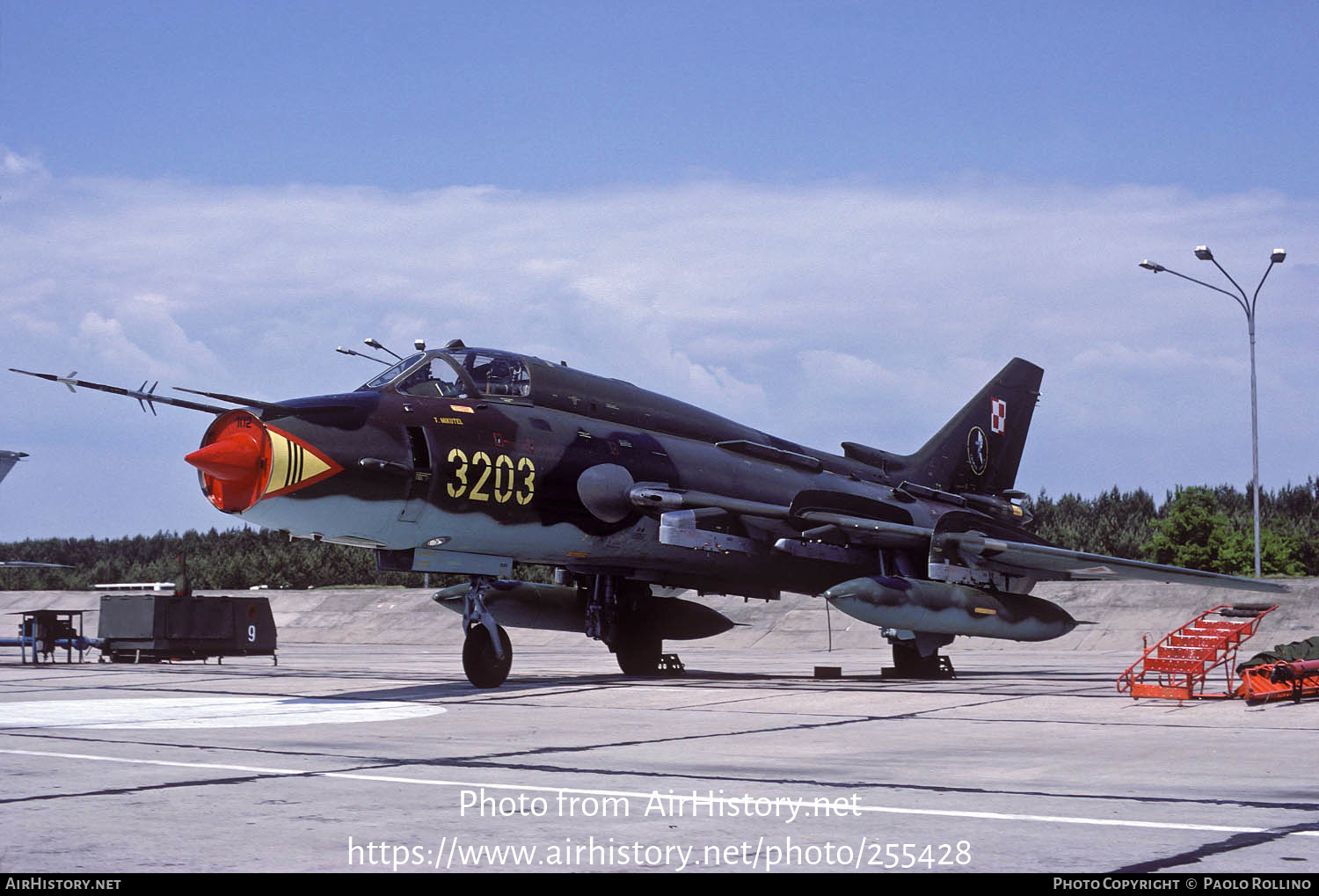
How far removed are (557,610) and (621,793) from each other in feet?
41.0

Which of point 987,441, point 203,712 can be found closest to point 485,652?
point 203,712

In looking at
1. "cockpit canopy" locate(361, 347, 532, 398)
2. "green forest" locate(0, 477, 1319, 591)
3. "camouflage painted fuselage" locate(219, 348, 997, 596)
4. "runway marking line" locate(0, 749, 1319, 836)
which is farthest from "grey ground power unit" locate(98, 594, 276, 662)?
"runway marking line" locate(0, 749, 1319, 836)

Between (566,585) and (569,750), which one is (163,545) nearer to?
(566,585)

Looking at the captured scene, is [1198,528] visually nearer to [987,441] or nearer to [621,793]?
[987,441]

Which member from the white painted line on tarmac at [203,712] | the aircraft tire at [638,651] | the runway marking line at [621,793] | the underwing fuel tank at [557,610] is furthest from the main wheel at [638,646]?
the runway marking line at [621,793]

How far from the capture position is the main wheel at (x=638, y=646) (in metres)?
20.0

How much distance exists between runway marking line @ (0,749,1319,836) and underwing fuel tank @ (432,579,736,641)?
982 cm

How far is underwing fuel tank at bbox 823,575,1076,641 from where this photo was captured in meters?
17.4

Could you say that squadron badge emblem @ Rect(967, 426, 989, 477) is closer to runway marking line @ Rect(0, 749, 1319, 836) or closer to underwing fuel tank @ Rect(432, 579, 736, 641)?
underwing fuel tank @ Rect(432, 579, 736, 641)

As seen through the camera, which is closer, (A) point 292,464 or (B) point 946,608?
(A) point 292,464

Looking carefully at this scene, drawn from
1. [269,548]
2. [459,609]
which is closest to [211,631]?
[459,609]

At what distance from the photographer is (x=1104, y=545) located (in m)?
48.5

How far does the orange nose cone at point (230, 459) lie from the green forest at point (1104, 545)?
13793 mm

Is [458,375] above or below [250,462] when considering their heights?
above
